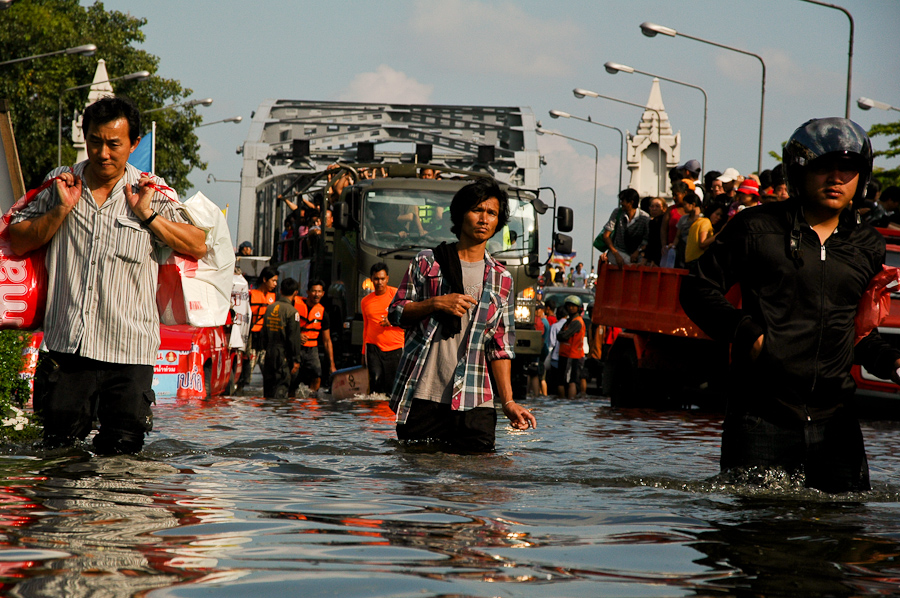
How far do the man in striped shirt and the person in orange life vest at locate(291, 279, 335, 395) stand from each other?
11796 mm

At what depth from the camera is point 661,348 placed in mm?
14344

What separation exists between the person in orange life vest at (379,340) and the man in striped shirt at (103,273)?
8.72 m

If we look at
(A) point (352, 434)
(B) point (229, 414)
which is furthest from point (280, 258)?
(A) point (352, 434)

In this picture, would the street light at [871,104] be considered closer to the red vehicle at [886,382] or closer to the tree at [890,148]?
the red vehicle at [886,382]

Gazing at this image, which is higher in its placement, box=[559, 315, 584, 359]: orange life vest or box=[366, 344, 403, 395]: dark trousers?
box=[559, 315, 584, 359]: orange life vest

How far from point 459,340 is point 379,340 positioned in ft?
27.2

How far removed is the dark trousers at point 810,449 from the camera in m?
4.85

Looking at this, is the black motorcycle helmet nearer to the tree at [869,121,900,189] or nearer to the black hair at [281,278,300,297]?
the black hair at [281,278,300,297]

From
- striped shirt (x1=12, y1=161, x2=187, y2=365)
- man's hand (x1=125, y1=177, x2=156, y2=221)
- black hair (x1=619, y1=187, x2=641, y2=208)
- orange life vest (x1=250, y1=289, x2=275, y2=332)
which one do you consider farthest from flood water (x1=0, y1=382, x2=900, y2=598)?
orange life vest (x1=250, y1=289, x2=275, y2=332)

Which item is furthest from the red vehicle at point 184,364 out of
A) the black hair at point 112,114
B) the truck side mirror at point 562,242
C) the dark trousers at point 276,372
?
the black hair at point 112,114

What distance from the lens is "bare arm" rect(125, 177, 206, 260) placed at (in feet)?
18.7

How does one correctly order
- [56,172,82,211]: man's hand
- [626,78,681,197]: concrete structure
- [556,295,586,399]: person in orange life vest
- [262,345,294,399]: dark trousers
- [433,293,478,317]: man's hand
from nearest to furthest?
[56,172,82,211]: man's hand
[433,293,478,317]: man's hand
[262,345,294,399]: dark trousers
[556,295,586,399]: person in orange life vest
[626,78,681,197]: concrete structure

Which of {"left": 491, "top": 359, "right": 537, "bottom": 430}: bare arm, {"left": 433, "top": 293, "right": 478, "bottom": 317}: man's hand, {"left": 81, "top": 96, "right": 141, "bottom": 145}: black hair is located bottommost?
{"left": 491, "top": 359, "right": 537, "bottom": 430}: bare arm

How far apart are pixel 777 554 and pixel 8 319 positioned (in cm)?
366
